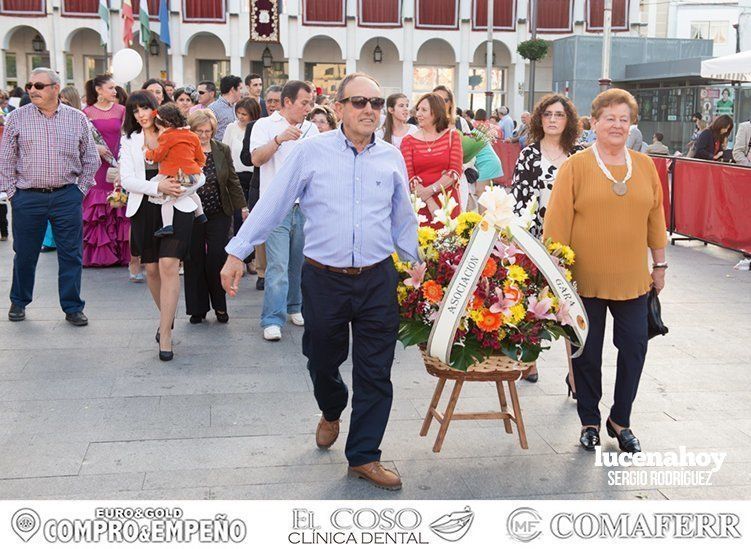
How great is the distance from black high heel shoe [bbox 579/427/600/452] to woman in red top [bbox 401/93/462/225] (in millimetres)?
2811

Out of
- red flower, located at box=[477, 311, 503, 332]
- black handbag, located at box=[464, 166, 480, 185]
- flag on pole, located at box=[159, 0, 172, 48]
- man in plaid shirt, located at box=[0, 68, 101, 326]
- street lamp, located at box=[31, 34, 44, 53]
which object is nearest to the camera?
red flower, located at box=[477, 311, 503, 332]

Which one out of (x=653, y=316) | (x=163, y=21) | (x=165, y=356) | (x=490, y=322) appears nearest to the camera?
(x=490, y=322)

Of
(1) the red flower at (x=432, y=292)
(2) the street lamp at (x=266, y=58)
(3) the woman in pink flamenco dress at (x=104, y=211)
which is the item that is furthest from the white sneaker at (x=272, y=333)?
(2) the street lamp at (x=266, y=58)

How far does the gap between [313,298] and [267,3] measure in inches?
1307

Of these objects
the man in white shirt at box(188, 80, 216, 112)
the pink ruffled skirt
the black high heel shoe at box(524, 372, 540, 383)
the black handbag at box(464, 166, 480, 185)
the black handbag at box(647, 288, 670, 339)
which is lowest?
the black high heel shoe at box(524, 372, 540, 383)

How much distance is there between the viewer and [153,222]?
278 inches

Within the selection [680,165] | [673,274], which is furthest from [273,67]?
[673,274]

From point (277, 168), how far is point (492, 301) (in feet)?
11.8

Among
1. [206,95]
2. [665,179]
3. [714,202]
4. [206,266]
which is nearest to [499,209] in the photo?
[206,266]

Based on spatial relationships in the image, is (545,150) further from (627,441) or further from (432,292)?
(627,441)

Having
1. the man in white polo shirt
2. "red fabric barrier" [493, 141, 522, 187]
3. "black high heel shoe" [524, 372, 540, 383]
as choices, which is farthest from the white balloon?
"red fabric barrier" [493, 141, 522, 187]

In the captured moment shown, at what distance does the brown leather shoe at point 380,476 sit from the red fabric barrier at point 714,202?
333 inches

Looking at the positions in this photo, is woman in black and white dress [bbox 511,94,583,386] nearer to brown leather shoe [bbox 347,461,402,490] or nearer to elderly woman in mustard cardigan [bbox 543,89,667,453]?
elderly woman in mustard cardigan [bbox 543,89,667,453]

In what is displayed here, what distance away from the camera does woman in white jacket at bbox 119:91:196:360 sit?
6.89 m
